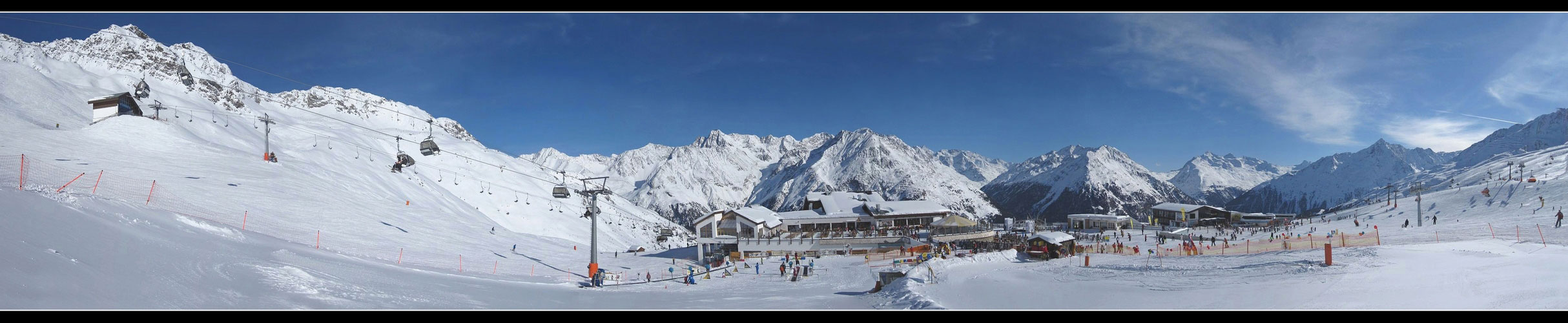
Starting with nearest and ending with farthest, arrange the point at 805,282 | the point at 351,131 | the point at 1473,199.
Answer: the point at 805,282 → the point at 1473,199 → the point at 351,131

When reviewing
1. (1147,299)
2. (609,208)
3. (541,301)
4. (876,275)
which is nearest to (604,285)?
(541,301)

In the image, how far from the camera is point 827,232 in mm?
58406

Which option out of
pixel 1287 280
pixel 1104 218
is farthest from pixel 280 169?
pixel 1104 218

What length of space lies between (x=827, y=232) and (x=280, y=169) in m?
39.3

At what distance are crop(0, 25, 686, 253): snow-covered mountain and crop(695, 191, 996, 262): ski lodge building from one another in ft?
52.2

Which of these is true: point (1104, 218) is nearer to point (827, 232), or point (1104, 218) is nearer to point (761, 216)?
point (827, 232)

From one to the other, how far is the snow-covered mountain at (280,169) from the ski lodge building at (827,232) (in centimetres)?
1592

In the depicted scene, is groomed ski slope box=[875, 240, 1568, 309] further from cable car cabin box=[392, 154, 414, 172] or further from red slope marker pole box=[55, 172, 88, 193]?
cable car cabin box=[392, 154, 414, 172]

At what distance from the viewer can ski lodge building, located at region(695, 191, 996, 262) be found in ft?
186

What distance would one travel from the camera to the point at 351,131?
478 ft

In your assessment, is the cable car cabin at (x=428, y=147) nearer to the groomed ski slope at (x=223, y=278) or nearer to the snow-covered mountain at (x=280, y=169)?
the snow-covered mountain at (x=280, y=169)

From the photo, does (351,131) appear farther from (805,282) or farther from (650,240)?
(805,282)
